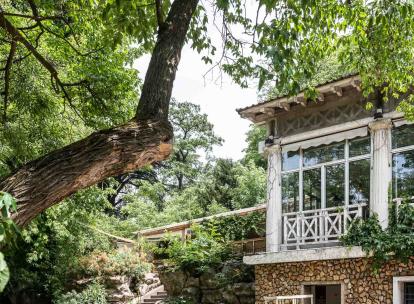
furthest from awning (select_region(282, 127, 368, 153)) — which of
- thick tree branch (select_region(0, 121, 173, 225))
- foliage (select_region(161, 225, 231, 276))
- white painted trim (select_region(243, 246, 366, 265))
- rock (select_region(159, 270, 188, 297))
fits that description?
thick tree branch (select_region(0, 121, 173, 225))

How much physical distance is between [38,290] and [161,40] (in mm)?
16935

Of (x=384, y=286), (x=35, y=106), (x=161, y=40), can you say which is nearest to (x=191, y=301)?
(x=384, y=286)

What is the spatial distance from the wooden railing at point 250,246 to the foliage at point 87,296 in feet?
16.1

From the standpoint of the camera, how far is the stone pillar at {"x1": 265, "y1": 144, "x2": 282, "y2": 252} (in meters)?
13.6

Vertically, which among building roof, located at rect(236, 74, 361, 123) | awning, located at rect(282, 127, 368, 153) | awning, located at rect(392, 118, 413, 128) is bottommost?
awning, located at rect(282, 127, 368, 153)

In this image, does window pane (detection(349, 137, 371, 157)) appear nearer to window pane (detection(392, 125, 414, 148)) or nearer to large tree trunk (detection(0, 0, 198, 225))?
window pane (detection(392, 125, 414, 148))

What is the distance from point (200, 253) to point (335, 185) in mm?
5231

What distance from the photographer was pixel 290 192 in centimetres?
1377

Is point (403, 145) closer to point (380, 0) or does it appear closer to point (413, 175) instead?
point (413, 175)

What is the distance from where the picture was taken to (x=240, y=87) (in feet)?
22.9

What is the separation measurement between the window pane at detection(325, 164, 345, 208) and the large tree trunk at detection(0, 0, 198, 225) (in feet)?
29.9

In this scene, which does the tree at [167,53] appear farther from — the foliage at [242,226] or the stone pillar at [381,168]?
the foliage at [242,226]

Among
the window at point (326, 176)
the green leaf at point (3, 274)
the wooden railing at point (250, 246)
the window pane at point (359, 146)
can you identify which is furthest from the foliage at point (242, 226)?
the green leaf at point (3, 274)

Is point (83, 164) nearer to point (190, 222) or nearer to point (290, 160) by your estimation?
point (290, 160)
